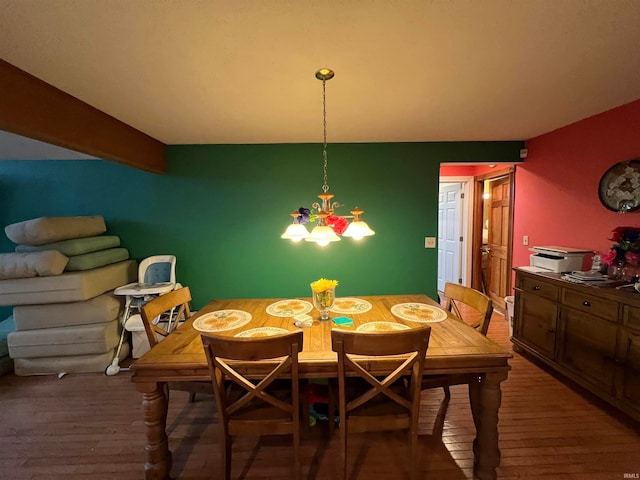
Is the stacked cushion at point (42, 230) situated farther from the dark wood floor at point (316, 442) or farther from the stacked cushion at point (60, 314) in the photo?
the dark wood floor at point (316, 442)

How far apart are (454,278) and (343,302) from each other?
3.08 metres

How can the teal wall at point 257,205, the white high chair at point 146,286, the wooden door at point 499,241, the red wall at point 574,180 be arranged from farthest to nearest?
the wooden door at point 499,241
the teal wall at point 257,205
the white high chair at point 146,286
the red wall at point 574,180

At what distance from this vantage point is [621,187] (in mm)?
2186

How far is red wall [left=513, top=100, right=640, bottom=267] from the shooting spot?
7.23 ft

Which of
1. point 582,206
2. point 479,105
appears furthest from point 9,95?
point 582,206

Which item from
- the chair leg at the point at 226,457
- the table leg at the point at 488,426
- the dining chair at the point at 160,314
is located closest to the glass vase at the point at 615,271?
the table leg at the point at 488,426

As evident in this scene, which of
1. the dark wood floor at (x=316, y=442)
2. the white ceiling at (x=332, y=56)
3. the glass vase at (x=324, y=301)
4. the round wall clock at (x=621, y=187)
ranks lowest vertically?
the dark wood floor at (x=316, y=442)

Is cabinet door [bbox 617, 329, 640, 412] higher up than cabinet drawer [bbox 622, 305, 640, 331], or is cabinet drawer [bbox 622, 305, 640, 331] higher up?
cabinet drawer [bbox 622, 305, 640, 331]

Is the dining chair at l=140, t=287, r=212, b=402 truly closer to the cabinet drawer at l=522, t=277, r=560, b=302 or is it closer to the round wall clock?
the cabinet drawer at l=522, t=277, r=560, b=302

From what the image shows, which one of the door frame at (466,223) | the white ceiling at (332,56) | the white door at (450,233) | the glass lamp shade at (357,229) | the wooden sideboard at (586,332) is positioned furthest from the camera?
the white door at (450,233)

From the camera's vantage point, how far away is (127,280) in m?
2.99

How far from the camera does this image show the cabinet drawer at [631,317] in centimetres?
178

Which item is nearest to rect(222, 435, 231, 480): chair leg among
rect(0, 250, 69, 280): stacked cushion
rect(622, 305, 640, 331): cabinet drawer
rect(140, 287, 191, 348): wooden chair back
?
rect(140, 287, 191, 348): wooden chair back

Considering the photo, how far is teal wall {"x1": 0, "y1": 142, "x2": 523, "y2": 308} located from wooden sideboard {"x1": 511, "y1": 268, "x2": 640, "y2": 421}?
36.8 inches
